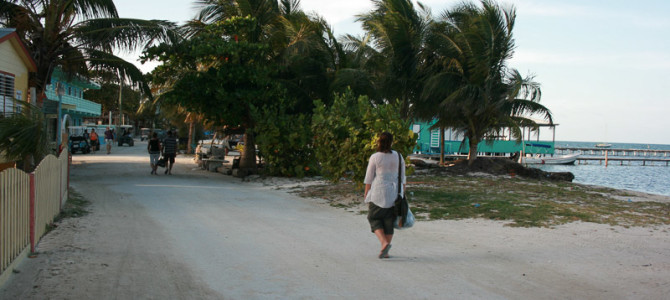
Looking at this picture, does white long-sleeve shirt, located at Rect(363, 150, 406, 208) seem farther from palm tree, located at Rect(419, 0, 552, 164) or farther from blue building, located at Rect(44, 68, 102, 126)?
blue building, located at Rect(44, 68, 102, 126)

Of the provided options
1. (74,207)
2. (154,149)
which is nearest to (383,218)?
(74,207)

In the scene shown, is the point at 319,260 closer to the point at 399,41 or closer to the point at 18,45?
the point at 18,45

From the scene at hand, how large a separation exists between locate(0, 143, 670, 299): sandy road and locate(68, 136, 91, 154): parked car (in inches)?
894

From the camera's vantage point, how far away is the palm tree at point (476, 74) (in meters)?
20.5

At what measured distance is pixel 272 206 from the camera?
456 inches

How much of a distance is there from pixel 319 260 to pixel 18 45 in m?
13.2

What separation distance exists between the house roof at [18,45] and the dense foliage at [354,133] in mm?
8565

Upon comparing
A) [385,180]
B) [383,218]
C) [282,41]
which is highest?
[282,41]

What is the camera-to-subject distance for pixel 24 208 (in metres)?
6.09

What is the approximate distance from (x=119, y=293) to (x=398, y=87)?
1833 cm

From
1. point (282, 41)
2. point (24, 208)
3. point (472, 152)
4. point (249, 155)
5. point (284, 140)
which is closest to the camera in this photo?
point (24, 208)

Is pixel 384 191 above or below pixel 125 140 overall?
above

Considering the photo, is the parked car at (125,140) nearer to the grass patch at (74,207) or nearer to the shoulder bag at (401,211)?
the grass patch at (74,207)

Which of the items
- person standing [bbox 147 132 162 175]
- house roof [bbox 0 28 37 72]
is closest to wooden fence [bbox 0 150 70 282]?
house roof [bbox 0 28 37 72]
